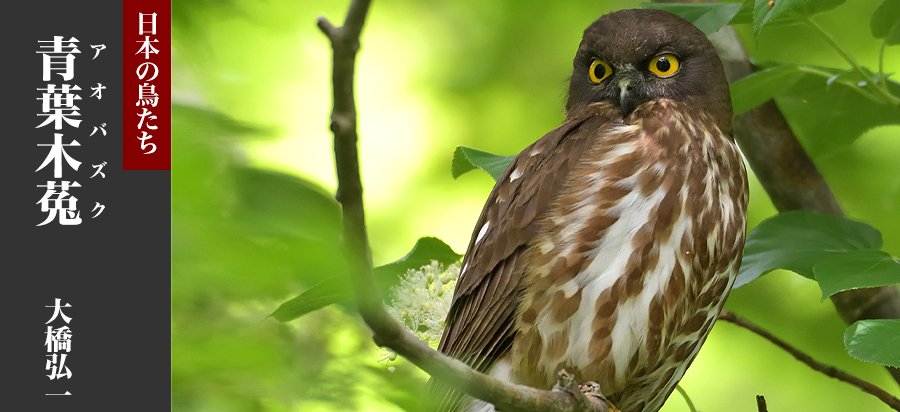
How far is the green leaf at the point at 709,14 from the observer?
91.9 inches

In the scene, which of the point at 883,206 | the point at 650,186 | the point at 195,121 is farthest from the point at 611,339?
the point at 883,206

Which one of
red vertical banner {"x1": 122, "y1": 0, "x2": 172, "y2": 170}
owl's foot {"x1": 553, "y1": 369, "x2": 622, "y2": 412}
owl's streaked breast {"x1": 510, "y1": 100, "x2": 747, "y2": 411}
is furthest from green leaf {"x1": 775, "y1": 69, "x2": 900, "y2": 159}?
red vertical banner {"x1": 122, "y1": 0, "x2": 172, "y2": 170}

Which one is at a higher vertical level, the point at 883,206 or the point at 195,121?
the point at 883,206

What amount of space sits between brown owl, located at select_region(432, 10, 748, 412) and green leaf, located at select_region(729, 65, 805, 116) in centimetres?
9

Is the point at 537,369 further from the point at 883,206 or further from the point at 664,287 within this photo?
the point at 883,206

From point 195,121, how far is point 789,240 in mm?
2129

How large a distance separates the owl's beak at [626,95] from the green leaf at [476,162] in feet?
1.49

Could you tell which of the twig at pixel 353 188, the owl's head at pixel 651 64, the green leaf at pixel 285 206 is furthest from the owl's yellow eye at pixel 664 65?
the green leaf at pixel 285 206

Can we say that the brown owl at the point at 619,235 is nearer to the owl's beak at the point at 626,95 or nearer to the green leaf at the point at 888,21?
the owl's beak at the point at 626,95

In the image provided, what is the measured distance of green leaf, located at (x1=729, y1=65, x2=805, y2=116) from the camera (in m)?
2.52

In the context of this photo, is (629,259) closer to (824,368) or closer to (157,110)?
(824,368)

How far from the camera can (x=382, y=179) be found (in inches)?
176

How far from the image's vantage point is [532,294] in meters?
2.34

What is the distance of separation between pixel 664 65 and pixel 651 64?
0.14 feet
